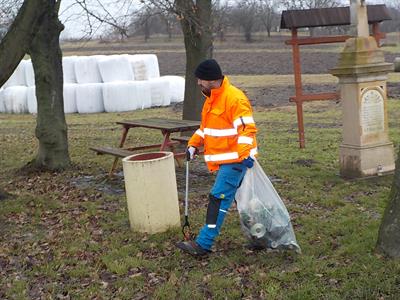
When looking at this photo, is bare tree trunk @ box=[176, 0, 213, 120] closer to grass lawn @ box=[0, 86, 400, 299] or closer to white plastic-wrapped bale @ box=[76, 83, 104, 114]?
grass lawn @ box=[0, 86, 400, 299]

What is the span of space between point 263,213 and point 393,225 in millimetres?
1123

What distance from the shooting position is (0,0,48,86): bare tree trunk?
738cm

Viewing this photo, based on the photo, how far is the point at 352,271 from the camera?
16.1ft

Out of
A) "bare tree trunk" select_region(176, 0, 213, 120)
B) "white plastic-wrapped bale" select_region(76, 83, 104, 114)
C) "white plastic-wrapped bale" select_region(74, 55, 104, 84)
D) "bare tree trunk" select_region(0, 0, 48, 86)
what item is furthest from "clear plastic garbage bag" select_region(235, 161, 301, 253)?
"white plastic-wrapped bale" select_region(74, 55, 104, 84)

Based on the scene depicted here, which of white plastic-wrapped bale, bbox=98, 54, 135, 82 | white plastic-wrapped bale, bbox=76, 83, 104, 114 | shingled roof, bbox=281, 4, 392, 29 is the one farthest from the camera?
white plastic-wrapped bale, bbox=98, 54, 135, 82

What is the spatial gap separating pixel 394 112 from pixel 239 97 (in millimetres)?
11909

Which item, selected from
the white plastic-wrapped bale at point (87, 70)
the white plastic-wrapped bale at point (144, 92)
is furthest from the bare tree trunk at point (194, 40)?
the white plastic-wrapped bale at point (87, 70)

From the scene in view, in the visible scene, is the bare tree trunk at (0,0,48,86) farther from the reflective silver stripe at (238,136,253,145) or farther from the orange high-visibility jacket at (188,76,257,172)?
the reflective silver stripe at (238,136,253,145)

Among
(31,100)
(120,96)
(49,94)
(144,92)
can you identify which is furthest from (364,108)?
(31,100)

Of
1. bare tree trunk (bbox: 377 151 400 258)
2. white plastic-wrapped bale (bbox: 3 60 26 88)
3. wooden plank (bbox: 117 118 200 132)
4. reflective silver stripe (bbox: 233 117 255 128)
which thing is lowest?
bare tree trunk (bbox: 377 151 400 258)

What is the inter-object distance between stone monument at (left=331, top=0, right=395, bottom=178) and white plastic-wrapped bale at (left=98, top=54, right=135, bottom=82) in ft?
45.8

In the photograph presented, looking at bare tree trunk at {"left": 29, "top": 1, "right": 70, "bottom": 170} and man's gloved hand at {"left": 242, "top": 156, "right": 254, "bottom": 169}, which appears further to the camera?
bare tree trunk at {"left": 29, "top": 1, "right": 70, "bottom": 170}

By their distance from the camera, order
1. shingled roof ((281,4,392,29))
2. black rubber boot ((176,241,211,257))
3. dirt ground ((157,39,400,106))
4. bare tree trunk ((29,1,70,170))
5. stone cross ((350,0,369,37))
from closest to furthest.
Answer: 1. black rubber boot ((176,241,211,257))
2. stone cross ((350,0,369,37))
3. bare tree trunk ((29,1,70,170))
4. shingled roof ((281,4,392,29))
5. dirt ground ((157,39,400,106))

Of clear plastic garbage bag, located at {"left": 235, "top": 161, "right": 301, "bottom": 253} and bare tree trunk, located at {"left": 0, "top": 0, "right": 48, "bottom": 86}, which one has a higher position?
bare tree trunk, located at {"left": 0, "top": 0, "right": 48, "bottom": 86}
